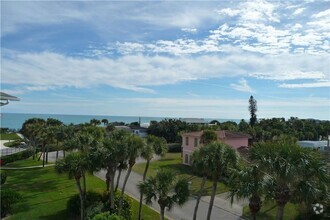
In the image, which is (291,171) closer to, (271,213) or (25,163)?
(271,213)

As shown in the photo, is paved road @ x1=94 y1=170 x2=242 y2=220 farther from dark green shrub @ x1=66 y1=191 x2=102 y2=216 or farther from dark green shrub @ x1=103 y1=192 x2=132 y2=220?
dark green shrub @ x1=66 y1=191 x2=102 y2=216

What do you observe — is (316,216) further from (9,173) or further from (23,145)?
(23,145)

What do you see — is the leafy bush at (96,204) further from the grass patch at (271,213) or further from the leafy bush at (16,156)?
the leafy bush at (16,156)

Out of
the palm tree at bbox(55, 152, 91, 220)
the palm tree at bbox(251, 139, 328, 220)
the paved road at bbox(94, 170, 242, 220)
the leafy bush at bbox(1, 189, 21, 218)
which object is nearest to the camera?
the palm tree at bbox(251, 139, 328, 220)

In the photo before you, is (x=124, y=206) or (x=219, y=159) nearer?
(x=219, y=159)

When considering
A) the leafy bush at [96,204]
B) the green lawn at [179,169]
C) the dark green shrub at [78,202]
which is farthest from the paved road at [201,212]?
the dark green shrub at [78,202]

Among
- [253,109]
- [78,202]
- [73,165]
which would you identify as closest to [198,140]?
[78,202]

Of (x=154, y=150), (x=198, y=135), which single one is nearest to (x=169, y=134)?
(x=198, y=135)

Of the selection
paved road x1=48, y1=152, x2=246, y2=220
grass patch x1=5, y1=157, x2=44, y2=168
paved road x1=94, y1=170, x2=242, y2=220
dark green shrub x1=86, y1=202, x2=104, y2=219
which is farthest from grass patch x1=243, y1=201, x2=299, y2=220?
grass patch x1=5, y1=157, x2=44, y2=168
